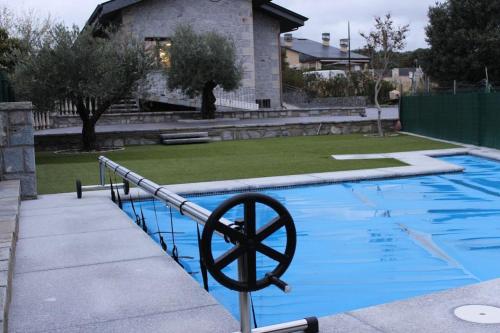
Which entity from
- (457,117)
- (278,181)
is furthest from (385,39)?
(278,181)

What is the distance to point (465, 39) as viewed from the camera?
2945 cm

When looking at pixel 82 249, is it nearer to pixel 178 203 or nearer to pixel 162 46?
pixel 178 203

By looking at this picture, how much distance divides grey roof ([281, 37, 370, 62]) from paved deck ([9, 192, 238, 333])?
53.7 meters

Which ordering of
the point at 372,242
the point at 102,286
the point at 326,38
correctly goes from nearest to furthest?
the point at 102,286 → the point at 372,242 → the point at 326,38

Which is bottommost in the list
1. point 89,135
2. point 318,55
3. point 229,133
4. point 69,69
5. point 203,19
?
point 229,133

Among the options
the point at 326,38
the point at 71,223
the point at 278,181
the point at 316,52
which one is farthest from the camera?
the point at 326,38

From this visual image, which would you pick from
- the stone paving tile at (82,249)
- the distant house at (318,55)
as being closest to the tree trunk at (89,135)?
the stone paving tile at (82,249)

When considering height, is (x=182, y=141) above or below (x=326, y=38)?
below

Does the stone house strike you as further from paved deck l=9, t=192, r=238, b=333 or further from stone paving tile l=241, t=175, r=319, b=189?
paved deck l=9, t=192, r=238, b=333

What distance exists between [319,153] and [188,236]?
7.85 m

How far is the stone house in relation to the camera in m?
25.0

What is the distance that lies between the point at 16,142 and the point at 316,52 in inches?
2210

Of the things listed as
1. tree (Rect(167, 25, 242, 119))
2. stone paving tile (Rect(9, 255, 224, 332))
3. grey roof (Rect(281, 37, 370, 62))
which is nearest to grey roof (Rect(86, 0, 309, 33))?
tree (Rect(167, 25, 242, 119))

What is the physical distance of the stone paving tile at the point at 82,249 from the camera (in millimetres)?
4883
